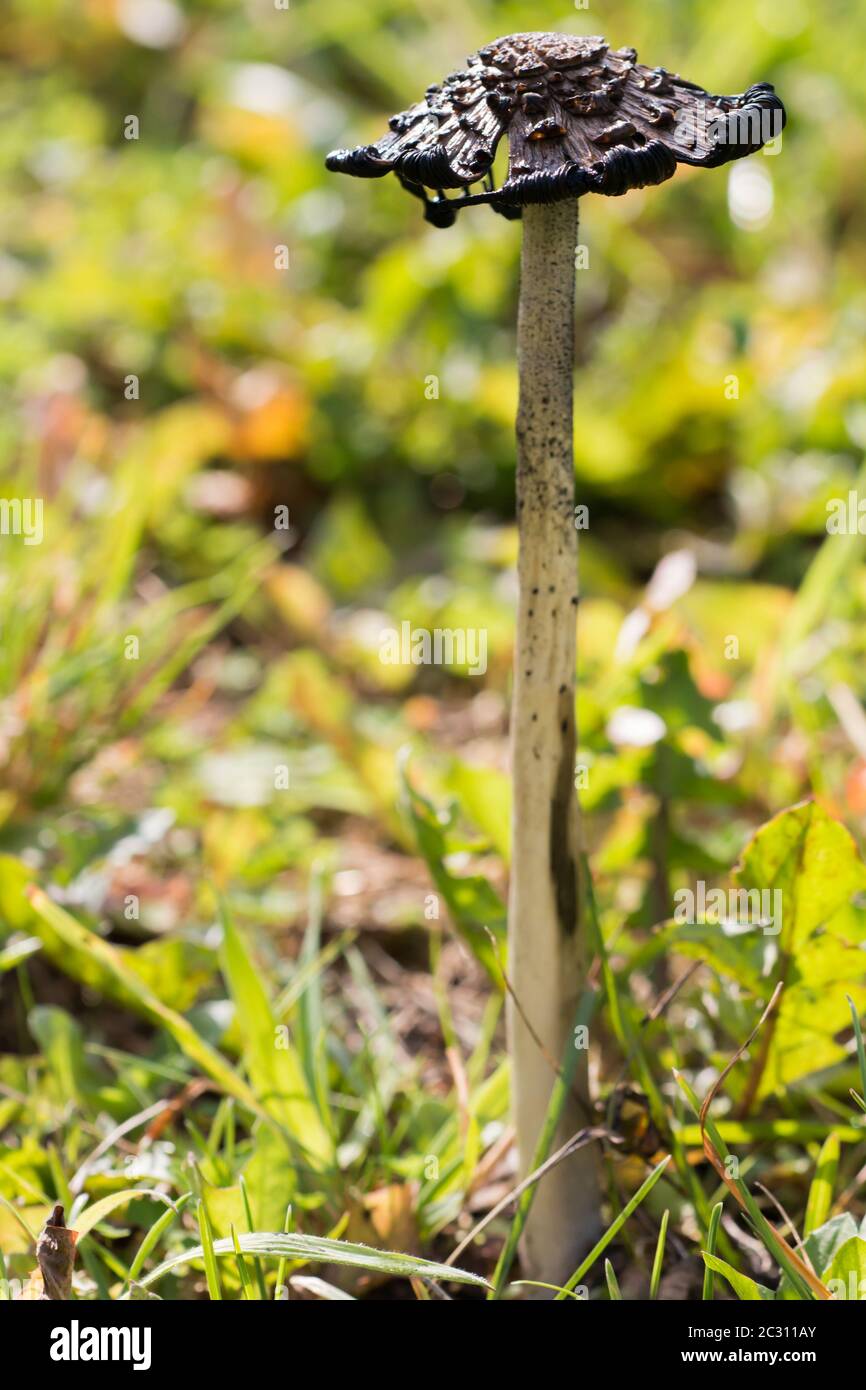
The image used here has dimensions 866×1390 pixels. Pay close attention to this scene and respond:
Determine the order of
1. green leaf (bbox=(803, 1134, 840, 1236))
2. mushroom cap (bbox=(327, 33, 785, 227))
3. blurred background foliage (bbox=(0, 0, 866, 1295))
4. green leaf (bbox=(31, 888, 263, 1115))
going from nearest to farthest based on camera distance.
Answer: mushroom cap (bbox=(327, 33, 785, 227))
green leaf (bbox=(803, 1134, 840, 1236))
green leaf (bbox=(31, 888, 263, 1115))
blurred background foliage (bbox=(0, 0, 866, 1295))

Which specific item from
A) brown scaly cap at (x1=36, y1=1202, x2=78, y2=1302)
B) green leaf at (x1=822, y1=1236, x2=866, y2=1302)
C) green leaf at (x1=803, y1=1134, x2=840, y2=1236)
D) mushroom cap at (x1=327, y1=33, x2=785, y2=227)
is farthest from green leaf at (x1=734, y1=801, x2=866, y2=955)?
brown scaly cap at (x1=36, y1=1202, x2=78, y2=1302)

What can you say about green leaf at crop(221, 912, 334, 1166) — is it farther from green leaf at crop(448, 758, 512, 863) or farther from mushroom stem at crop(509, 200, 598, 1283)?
green leaf at crop(448, 758, 512, 863)

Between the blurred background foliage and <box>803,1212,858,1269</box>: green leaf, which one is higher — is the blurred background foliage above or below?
above

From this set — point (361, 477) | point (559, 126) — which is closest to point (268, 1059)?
point (559, 126)

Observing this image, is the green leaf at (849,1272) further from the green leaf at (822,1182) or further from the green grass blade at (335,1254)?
the green grass blade at (335,1254)
